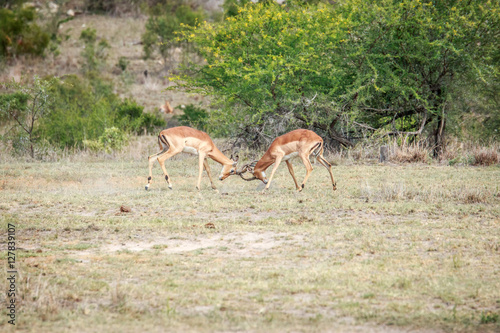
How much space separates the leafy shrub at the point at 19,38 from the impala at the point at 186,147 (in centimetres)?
2536

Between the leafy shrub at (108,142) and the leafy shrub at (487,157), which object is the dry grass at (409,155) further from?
the leafy shrub at (108,142)

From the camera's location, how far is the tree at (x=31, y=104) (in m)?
18.2

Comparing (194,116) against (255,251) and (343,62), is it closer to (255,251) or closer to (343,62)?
(343,62)

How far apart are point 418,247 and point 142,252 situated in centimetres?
356

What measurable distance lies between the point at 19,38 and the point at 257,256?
3215 centimetres

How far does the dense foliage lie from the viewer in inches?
679

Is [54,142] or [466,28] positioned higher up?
[466,28]

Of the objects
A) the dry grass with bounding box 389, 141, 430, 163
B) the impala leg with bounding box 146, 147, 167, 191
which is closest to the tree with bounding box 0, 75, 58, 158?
the impala leg with bounding box 146, 147, 167, 191

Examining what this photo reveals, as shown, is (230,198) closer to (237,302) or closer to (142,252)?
(142,252)

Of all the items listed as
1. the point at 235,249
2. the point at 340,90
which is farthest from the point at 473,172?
the point at 235,249

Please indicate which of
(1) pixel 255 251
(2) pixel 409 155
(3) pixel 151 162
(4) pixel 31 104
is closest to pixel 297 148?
(3) pixel 151 162

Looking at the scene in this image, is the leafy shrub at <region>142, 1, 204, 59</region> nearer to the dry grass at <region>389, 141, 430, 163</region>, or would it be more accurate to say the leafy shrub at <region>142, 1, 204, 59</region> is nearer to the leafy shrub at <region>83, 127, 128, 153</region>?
the leafy shrub at <region>83, 127, 128, 153</region>

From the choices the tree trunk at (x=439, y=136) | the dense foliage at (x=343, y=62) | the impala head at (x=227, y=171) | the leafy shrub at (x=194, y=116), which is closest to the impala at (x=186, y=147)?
the impala head at (x=227, y=171)

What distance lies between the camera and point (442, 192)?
11.6 meters
